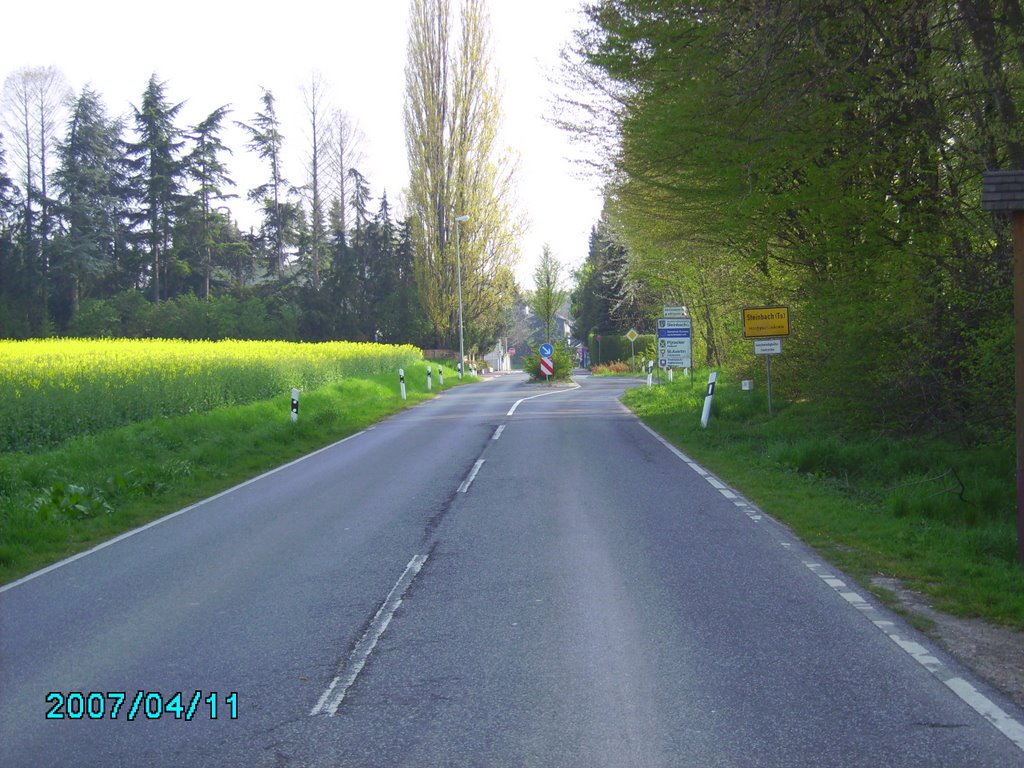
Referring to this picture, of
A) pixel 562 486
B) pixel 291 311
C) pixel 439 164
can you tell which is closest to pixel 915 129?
pixel 562 486

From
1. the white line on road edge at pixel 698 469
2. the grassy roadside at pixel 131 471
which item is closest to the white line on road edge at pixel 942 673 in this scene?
the white line on road edge at pixel 698 469

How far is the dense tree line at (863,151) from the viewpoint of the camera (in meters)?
11.5

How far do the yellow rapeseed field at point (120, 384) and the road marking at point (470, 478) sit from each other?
272 inches

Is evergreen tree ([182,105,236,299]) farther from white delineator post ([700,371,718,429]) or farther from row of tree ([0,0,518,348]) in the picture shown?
white delineator post ([700,371,718,429])

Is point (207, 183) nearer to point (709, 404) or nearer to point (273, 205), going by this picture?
point (273, 205)

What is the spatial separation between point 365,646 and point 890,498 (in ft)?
23.6

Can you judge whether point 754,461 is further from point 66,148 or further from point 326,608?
point 66,148

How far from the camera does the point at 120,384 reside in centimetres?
1762

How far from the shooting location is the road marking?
12.1 meters

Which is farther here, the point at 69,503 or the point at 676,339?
the point at 676,339

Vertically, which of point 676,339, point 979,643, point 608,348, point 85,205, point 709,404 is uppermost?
point 85,205

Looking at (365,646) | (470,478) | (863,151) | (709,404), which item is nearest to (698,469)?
(470,478)

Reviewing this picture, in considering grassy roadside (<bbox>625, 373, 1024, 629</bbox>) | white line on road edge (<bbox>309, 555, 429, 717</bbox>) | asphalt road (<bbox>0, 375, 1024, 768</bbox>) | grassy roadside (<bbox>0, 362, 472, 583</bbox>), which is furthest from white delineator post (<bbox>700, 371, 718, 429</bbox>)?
white line on road edge (<bbox>309, 555, 429, 717</bbox>)

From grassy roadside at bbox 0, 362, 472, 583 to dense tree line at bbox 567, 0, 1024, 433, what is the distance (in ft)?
28.0
